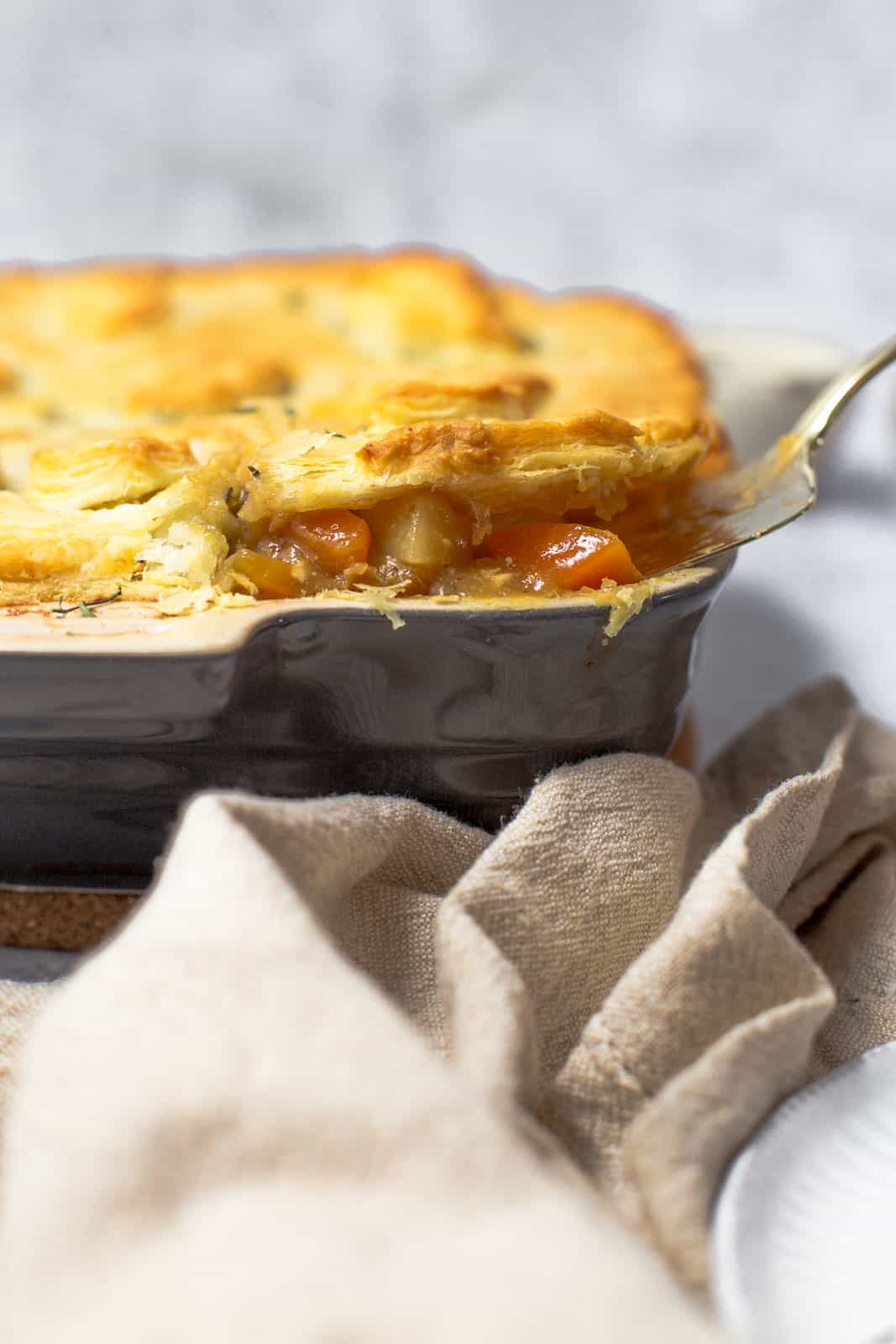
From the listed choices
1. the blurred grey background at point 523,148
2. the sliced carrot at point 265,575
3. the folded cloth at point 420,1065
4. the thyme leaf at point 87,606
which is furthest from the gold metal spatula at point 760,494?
the blurred grey background at point 523,148

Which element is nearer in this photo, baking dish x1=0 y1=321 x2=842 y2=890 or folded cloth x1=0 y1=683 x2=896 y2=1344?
folded cloth x1=0 y1=683 x2=896 y2=1344

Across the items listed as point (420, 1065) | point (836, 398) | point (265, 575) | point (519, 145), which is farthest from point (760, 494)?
point (519, 145)

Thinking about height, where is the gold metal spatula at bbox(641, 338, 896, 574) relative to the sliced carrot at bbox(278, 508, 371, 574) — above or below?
above

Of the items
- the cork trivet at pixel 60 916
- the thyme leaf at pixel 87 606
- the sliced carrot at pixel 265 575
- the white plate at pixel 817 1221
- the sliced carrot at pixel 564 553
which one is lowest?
the cork trivet at pixel 60 916

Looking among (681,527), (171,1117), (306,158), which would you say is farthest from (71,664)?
(306,158)

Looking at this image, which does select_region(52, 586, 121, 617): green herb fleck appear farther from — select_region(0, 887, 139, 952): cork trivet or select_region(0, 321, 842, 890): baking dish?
select_region(0, 887, 139, 952): cork trivet

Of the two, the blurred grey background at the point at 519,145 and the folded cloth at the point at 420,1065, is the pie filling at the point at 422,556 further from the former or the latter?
the blurred grey background at the point at 519,145

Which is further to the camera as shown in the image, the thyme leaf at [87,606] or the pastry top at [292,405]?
the pastry top at [292,405]

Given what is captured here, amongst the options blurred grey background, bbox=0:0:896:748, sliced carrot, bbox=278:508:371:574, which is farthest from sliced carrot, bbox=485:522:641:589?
blurred grey background, bbox=0:0:896:748

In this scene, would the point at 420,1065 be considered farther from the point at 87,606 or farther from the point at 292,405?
the point at 292,405
